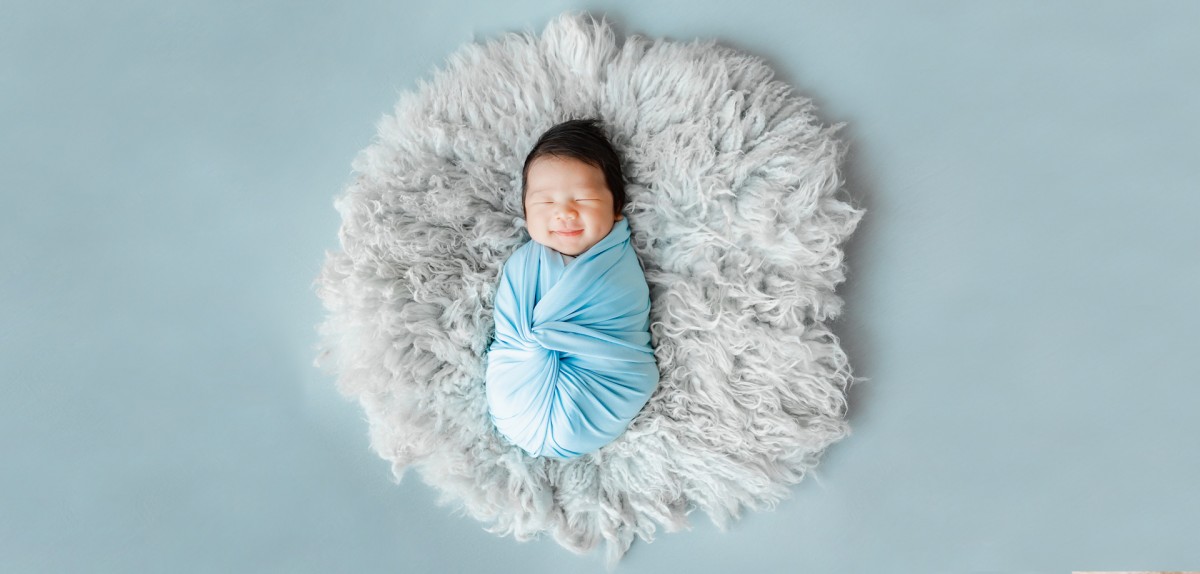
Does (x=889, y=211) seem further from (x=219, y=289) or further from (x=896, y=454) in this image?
(x=219, y=289)

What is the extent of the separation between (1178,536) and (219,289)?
1.78m

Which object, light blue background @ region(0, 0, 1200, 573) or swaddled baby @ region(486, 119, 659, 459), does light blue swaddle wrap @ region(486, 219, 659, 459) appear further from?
light blue background @ region(0, 0, 1200, 573)

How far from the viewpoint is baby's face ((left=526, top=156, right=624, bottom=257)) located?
0.98m

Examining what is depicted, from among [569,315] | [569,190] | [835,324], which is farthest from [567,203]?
[835,324]

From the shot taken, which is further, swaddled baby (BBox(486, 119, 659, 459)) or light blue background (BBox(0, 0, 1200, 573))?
light blue background (BBox(0, 0, 1200, 573))

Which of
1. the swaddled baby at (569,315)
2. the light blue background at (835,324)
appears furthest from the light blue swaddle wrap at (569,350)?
the light blue background at (835,324)

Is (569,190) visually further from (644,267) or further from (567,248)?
A: (644,267)

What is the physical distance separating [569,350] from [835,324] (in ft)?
1.61

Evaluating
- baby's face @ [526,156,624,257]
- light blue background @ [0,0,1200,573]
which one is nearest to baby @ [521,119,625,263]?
baby's face @ [526,156,624,257]

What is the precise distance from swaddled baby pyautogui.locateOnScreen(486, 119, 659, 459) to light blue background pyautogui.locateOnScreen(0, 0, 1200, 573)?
11.4 inches

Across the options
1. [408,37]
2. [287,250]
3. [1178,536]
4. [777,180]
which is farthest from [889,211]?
[287,250]

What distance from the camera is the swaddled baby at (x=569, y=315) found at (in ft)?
3.17

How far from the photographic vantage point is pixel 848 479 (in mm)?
1127

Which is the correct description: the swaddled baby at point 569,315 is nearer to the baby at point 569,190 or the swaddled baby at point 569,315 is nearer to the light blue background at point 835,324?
the baby at point 569,190
